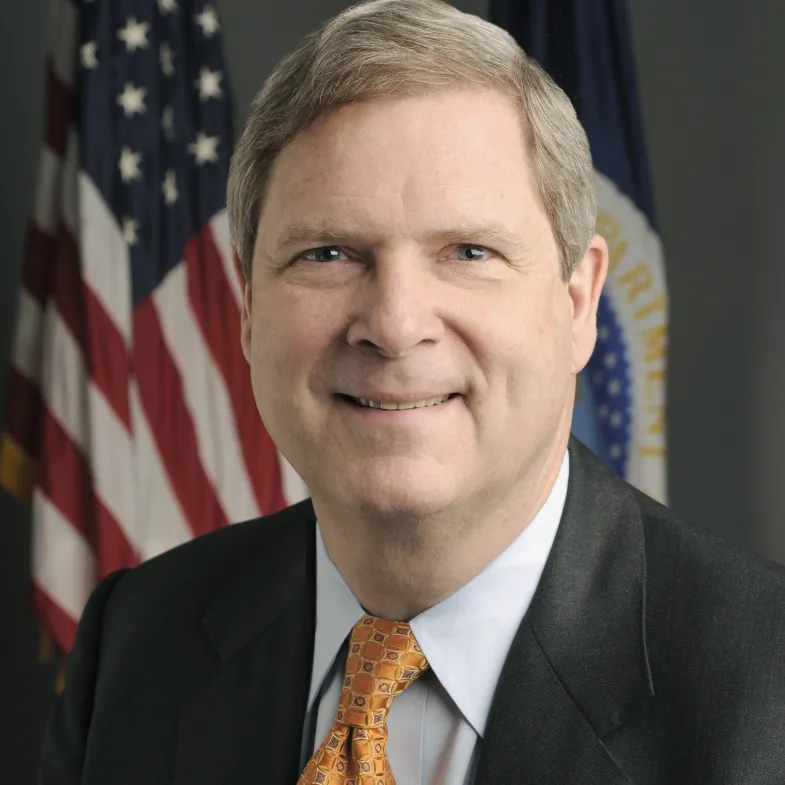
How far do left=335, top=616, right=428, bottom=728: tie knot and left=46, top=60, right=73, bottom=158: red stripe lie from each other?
235cm

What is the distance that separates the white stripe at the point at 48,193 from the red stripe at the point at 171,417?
1.30 ft

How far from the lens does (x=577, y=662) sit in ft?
4.16

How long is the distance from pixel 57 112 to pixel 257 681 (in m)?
2.28

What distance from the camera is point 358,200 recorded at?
118 cm

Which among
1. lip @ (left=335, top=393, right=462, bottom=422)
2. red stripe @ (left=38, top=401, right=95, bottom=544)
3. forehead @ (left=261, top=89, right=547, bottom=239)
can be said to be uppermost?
forehead @ (left=261, top=89, right=547, bottom=239)

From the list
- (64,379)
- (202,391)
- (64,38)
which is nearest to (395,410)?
(202,391)

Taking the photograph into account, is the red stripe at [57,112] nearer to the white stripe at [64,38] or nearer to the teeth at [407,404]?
the white stripe at [64,38]

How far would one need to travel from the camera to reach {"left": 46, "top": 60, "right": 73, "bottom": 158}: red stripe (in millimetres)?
3158

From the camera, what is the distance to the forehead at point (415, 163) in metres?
1.17

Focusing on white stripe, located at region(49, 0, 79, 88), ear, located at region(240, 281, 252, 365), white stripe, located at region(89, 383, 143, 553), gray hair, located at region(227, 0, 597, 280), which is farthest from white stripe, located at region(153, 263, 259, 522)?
gray hair, located at region(227, 0, 597, 280)

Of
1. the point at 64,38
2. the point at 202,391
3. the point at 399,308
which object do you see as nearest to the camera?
the point at 399,308

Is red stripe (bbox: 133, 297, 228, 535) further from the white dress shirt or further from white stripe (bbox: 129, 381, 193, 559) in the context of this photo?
the white dress shirt

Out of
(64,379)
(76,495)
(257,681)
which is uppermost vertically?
(257,681)

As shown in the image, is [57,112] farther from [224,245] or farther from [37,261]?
→ [224,245]
